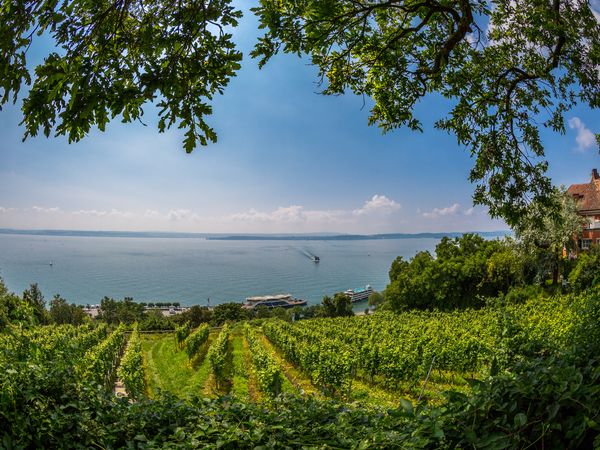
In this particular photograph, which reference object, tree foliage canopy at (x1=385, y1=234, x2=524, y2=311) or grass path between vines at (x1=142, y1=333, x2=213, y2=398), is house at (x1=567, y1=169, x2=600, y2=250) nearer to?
tree foliage canopy at (x1=385, y1=234, x2=524, y2=311)

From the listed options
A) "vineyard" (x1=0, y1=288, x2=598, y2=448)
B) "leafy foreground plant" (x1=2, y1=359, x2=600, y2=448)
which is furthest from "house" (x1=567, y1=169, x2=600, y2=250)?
"leafy foreground plant" (x1=2, y1=359, x2=600, y2=448)

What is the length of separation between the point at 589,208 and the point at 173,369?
138 feet

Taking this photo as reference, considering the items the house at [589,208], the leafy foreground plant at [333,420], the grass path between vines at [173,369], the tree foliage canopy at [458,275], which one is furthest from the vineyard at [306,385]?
the house at [589,208]

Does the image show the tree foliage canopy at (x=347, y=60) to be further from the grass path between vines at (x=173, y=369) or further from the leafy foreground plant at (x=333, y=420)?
the grass path between vines at (x=173, y=369)

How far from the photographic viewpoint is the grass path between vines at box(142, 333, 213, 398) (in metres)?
19.2

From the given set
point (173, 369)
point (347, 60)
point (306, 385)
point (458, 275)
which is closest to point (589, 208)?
point (458, 275)

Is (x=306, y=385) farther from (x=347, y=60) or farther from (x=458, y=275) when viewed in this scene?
(x=458, y=275)

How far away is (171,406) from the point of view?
3066 millimetres

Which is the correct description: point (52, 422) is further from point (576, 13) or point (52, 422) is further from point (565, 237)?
point (565, 237)

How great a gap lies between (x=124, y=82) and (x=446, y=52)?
144 inches

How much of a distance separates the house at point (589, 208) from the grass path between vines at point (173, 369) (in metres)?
36.1

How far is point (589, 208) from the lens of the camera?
126 ft

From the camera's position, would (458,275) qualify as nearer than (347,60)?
No

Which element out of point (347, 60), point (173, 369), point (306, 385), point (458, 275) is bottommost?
point (173, 369)
